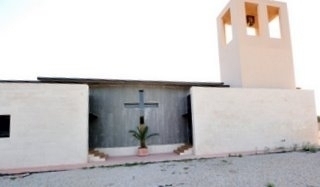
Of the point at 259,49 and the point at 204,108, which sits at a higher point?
the point at 259,49

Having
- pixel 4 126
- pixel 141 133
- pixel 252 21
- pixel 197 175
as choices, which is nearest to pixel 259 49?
pixel 252 21

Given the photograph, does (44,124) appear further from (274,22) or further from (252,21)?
(274,22)

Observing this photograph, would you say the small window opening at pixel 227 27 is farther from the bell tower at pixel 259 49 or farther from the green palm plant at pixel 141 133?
the green palm plant at pixel 141 133

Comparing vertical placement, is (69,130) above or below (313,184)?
above

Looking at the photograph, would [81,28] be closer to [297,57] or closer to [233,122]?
[233,122]

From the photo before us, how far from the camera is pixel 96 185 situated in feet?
21.8

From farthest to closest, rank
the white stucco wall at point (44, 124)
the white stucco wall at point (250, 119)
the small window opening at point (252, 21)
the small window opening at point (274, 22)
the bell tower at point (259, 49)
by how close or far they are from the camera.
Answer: the small window opening at point (252, 21)
the small window opening at point (274, 22)
the bell tower at point (259, 49)
the white stucco wall at point (250, 119)
the white stucco wall at point (44, 124)

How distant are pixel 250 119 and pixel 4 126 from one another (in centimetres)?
1079

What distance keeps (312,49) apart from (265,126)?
7.61m

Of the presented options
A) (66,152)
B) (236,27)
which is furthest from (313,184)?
(236,27)

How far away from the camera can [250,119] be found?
12.4 meters

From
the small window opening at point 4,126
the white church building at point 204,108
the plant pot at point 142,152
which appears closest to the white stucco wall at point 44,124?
the white church building at point 204,108

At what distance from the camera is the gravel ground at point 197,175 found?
6.50 meters

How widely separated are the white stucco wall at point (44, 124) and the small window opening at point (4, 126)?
0.23 metres
